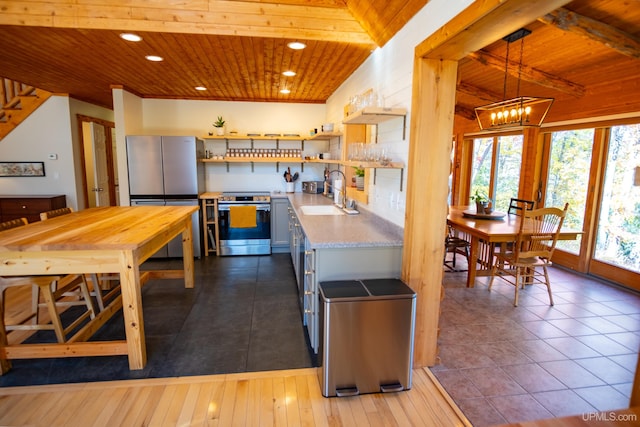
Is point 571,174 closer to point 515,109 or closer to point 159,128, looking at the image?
point 515,109

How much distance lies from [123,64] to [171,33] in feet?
4.29

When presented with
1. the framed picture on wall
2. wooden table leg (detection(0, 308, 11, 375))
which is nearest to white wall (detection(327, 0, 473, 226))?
wooden table leg (detection(0, 308, 11, 375))

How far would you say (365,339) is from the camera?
6.77 feet

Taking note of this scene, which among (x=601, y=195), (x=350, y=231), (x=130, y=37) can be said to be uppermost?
(x=130, y=37)

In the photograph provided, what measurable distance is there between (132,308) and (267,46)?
8.04 ft

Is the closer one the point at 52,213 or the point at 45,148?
the point at 52,213

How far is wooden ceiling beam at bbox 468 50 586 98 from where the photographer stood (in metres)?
3.83

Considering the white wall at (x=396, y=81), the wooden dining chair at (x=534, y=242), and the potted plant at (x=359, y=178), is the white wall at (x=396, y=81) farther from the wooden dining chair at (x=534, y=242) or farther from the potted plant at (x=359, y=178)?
the wooden dining chair at (x=534, y=242)

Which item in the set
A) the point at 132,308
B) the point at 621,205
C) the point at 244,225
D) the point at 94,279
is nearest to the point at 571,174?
the point at 621,205

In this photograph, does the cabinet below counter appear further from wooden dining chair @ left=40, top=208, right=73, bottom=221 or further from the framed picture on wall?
the framed picture on wall

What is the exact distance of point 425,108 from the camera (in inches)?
83.0

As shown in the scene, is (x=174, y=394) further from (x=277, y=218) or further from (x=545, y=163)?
(x=545, y=163)

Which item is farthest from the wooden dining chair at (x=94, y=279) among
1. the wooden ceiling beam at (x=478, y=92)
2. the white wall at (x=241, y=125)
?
the wooden ceiling beam at (x=478, y=92)

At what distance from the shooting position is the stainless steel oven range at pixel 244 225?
16.2 feet
